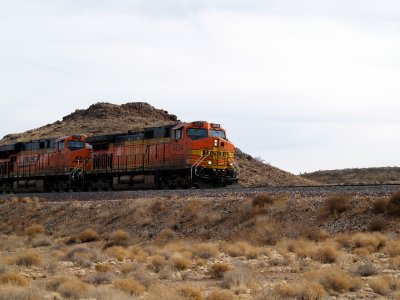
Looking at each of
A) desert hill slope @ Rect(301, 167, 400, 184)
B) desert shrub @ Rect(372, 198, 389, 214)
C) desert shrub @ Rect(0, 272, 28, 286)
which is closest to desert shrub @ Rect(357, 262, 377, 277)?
desert shrub @ Rect(372, 198, 389, 214)

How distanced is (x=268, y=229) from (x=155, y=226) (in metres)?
5.95

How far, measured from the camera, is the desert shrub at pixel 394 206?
18938 millimetres

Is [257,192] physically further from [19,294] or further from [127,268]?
[19,294]

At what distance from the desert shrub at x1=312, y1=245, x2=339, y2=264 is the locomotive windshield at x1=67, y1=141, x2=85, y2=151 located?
27949 millimetres

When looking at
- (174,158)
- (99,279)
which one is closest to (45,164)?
(174,158)

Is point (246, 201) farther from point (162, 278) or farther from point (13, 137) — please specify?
point (13, 137)

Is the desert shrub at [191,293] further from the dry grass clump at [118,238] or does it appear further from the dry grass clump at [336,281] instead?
the dry grass clump at [118,238]

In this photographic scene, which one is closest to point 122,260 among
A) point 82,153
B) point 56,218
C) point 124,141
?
point 56,218

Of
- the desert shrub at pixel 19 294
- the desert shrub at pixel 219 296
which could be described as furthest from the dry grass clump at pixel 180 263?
the desert shrub at pixel 19 294

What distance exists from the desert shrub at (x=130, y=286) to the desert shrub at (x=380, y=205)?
30.9 ft

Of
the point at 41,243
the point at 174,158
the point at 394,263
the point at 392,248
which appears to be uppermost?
the point at 174,158

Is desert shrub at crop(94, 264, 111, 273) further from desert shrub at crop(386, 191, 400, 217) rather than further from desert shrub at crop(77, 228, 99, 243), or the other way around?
desert shrub at crop(386, 191, 400, 217)

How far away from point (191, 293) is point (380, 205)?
9506 mm

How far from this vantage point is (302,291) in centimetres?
1224
